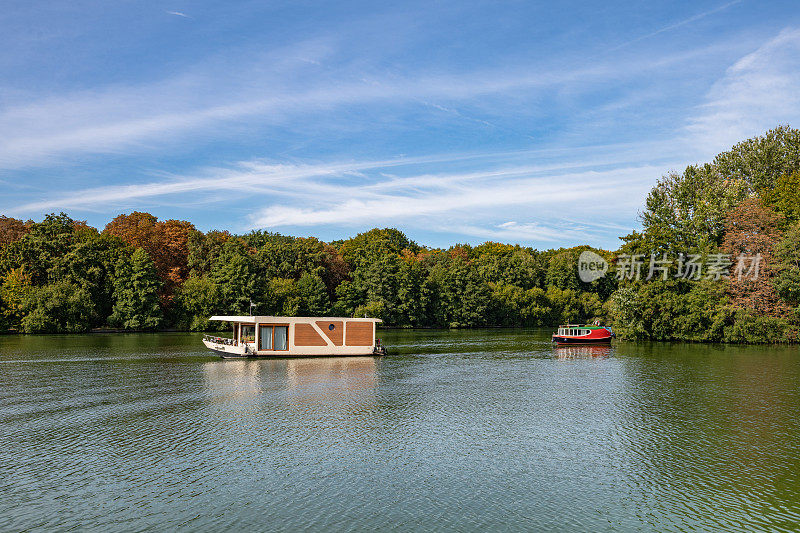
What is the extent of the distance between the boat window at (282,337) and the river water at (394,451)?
8.92 m

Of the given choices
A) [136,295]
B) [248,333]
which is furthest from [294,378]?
[136,295]

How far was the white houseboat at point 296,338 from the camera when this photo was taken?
50312 millimetres

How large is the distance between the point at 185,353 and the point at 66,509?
132 feet

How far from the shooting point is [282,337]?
5094 centimetres

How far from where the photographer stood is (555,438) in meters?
23.8

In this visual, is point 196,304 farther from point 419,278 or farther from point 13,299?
point 419,278

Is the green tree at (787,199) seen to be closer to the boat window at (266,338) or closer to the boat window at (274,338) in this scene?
the boat window at (274,338)

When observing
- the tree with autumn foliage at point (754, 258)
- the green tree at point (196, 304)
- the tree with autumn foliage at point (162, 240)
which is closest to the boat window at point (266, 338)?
the green tree at point (196, 304)

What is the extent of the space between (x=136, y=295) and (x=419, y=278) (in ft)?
173

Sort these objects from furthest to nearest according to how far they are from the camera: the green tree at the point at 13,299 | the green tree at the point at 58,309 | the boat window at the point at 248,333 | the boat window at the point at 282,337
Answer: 1. the green tree at the point at 13,299
2. the green tree at the point at 58,309
3. the boat window at the point at 248,333
4. the boat window at the point at 282,337

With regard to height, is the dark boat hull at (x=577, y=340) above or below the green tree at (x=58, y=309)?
below

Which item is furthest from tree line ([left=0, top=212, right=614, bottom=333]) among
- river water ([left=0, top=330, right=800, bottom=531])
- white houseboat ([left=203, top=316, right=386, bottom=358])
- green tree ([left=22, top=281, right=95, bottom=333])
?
river water ([left=0, top=330, right=800, bottom=531])

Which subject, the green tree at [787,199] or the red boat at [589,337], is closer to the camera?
the green tree at [787,199]

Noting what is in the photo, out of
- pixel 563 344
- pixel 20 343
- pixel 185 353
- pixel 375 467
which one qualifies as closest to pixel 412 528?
pixel 375 467
